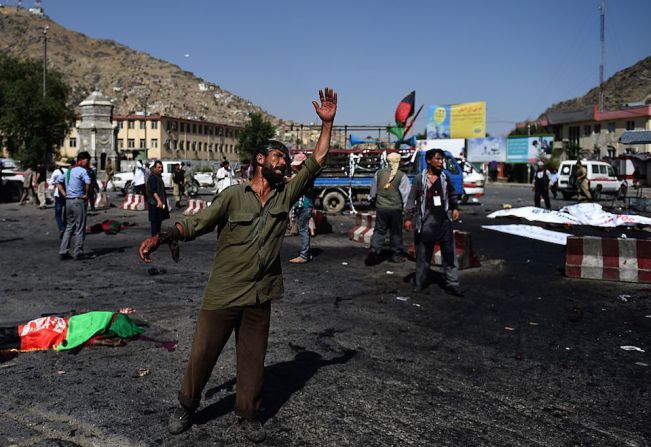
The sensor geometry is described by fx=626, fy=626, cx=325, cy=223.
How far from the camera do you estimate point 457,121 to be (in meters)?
81.8

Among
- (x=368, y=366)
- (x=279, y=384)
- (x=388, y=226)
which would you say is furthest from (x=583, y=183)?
(x=279, y=384)

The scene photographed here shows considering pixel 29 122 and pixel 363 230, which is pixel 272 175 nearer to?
pixel 363 230

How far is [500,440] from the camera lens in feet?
13.4

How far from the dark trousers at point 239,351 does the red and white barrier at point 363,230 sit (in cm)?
1069

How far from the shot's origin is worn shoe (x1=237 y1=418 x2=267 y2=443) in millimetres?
3951

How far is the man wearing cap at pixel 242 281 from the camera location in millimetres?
4059

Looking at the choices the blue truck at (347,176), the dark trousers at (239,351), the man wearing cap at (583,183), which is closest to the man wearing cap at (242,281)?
the dark trousers at (239,351)

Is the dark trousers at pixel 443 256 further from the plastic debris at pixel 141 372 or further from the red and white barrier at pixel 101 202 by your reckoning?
the red and white barrier at pixel 101 202

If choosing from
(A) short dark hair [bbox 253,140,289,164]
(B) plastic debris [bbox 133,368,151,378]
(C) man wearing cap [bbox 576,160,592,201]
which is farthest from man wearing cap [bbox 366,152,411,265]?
(C) man wearing cap [bbox 576,160,592,201]

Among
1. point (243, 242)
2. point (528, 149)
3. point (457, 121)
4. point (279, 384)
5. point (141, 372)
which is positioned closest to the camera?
point (243, 242)

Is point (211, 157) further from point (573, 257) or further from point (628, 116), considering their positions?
point (573, 257)

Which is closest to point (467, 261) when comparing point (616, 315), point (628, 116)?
point (616, 315)

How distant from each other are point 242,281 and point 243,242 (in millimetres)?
255

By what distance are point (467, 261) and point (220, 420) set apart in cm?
780
